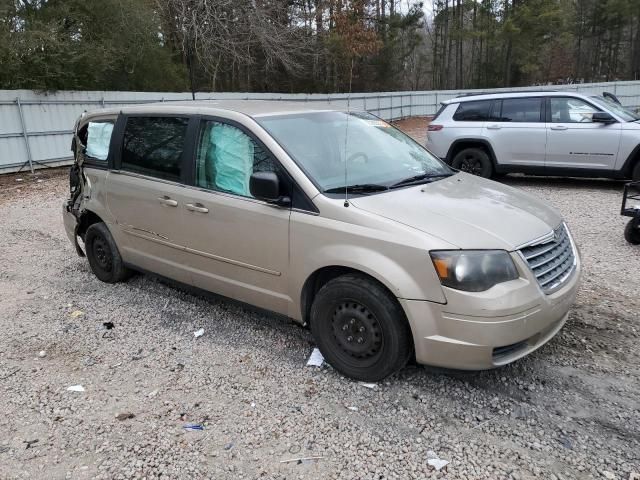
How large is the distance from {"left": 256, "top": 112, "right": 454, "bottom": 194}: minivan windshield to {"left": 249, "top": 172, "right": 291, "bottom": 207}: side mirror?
0.24 meters

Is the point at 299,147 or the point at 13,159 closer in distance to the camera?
the point at 299,147

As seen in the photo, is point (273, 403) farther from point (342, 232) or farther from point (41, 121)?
point (41, 121)

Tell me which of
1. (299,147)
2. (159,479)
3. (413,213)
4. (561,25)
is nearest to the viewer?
(159,479)

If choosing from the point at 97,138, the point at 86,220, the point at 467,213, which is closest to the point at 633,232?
the point at 467,213

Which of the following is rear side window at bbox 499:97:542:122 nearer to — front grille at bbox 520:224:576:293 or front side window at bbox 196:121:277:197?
front grille at bbox 520:224:576:293

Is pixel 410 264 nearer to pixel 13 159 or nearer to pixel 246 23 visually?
pixel 13 159

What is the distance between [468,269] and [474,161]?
7672 millimetres

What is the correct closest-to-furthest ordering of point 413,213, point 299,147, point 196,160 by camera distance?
point 413,213 → point 299,147 → point 196,160

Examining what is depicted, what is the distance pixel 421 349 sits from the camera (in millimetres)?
3049

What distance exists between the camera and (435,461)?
268cm

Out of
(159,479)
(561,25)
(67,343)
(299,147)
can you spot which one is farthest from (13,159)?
(561,25)

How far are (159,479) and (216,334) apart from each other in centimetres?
161

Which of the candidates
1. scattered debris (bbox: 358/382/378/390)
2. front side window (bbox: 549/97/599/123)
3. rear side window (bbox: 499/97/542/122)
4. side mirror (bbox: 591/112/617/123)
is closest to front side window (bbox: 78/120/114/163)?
scattered debris (bbox: 358/382/378/390)

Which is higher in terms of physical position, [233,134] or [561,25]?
[561,25]
